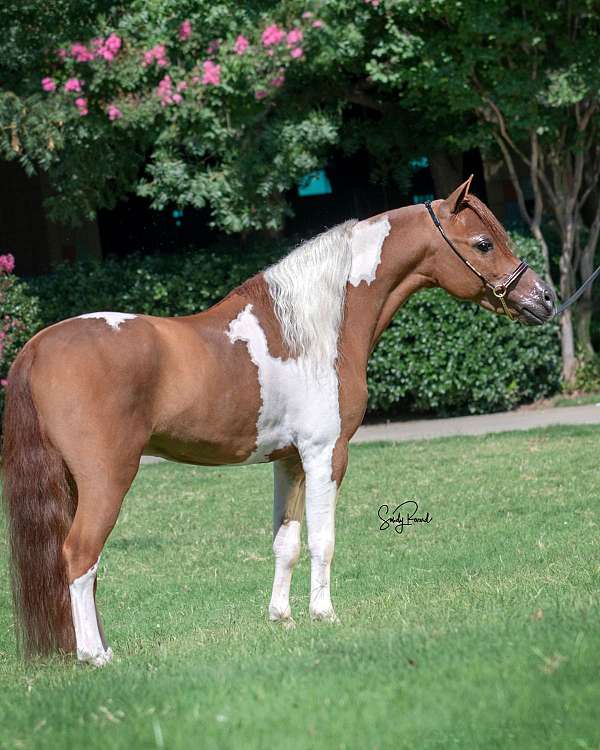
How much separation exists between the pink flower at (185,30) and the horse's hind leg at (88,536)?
30.2 feet

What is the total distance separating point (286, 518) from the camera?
5641mm

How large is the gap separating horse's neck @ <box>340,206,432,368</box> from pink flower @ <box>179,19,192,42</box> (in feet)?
26.6

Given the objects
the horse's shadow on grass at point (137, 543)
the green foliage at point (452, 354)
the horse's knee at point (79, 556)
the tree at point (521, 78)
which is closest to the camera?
the horse's knee at point (79, 556)

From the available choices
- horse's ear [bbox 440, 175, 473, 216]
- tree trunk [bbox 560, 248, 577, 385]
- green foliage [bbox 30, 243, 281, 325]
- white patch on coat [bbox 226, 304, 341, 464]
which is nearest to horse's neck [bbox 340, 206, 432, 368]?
horse's ear [bbox 440, 175, 473, 216]

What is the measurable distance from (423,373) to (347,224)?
8.40 m

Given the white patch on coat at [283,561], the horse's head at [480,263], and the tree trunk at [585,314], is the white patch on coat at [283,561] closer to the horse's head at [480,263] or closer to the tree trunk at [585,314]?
the horse's head at [480,263]

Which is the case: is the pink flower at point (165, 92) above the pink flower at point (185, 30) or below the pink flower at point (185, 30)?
below

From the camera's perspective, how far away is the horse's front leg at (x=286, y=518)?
5613 mm

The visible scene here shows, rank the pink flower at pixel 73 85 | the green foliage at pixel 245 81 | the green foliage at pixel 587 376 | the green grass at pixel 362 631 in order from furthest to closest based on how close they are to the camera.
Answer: the green foliage at pixel 587 376 → the green foliage at pixel 245 81 → the pink flower at pixel 73 85 → the green grass at pixel 362 631

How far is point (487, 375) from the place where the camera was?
45.6ft

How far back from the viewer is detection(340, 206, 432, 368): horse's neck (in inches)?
218

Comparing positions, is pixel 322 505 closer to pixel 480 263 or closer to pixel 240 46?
pixel 480 263

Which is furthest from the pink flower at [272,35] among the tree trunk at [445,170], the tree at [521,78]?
the tree trunk at [445,170]

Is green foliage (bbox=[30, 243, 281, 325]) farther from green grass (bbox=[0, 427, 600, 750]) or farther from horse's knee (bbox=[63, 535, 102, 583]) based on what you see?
horse's knee (bbox=[63, 535, 102, 583])
